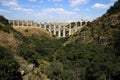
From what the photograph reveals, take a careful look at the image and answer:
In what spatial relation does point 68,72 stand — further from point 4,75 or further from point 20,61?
point 4,75

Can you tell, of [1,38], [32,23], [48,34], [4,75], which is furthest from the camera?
[32,23]

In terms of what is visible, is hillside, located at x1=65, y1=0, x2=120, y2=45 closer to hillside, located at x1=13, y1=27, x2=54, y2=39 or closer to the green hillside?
the green hillside

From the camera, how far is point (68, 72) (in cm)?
5797

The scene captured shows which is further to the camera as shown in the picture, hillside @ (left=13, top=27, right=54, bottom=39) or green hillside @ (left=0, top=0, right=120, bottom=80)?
hillside @ (left=13, top=27, right=54, bottom=39)

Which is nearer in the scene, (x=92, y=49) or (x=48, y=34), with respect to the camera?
(x=92, y=49)

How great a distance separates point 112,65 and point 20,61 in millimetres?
23400

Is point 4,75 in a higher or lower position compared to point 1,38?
lower

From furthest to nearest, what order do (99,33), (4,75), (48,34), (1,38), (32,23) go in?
(32,23) → (48,34) → (99,33) → (1,38) → (4,75)

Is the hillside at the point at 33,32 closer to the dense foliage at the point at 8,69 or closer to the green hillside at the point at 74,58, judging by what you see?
the green hillside at the point at 74,58

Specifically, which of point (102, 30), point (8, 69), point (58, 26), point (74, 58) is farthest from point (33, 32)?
point (8, 69)

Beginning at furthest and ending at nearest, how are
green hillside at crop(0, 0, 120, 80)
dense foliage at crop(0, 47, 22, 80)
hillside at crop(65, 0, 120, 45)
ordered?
hillside at crop(65, 0, 120, 45), green hillside at crop(0, 0, 120, 80), dense foliage at crop(0, 47, 22, 80)

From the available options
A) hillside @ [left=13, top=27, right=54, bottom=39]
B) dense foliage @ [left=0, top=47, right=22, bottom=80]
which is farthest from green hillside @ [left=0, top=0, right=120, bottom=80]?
hillside @ [left=13, top=27, right=54, bottom=39]

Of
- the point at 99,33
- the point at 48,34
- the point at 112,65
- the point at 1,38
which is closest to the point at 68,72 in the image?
the point at 112,65

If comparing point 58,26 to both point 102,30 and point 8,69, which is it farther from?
point 8,69
